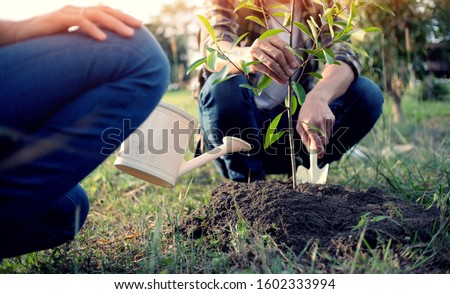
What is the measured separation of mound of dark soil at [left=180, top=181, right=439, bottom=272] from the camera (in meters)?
1.35

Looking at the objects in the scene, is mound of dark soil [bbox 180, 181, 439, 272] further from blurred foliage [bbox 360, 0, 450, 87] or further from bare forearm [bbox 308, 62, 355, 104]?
blurred foliage [bbox 360, 0, 450, 87]

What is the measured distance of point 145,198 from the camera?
225 cm

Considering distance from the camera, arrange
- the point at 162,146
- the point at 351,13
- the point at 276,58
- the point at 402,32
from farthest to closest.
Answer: the point at 402,32, the point at 162,146, the point at 276,58, the point at 351,13

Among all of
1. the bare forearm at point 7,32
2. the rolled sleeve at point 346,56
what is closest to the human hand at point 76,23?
the bare forearm at point 7,32

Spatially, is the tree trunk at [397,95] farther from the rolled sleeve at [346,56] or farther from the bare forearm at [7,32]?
the bare forearm at [7,32]

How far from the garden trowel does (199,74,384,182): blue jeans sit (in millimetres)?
223

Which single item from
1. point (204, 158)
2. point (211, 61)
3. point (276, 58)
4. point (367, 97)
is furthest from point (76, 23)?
point (367, 97)

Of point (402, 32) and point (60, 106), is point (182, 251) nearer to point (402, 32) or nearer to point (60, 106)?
point (60, 106)

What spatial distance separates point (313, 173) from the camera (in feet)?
5.93

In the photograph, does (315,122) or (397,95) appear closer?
(315,122)

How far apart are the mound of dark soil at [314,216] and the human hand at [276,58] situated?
0.37 metres

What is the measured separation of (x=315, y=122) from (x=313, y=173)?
0.20 m

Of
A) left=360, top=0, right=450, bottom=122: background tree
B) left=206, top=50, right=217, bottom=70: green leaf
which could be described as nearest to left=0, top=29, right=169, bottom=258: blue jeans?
left=206, top=50, right=217, bottom=70: green leaf

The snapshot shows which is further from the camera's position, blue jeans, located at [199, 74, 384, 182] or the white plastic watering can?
blue jeans, located at [199, 74, 384, 182]
